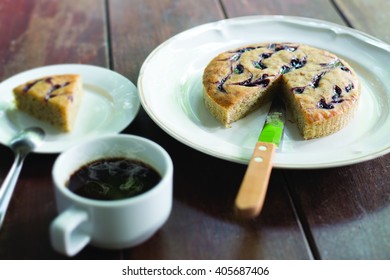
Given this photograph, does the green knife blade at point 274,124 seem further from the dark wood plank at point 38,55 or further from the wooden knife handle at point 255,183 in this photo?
the dark wood plank at point 38,55

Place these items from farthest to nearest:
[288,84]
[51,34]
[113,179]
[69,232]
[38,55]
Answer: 1. [51,34]
2. [38,55]
3. [288,84]
4. [113,179]
5. [69,232]

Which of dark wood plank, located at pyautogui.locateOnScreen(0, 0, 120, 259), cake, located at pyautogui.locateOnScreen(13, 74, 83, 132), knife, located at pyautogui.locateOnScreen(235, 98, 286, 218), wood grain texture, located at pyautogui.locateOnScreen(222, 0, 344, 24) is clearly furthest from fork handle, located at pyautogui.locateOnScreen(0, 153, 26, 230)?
wood grain texture, located at pyautogui.locateOnScreen(222, 0, 344, 24)

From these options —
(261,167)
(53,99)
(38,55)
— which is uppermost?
(261,167)

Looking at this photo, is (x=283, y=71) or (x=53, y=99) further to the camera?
(x=283, y=71)

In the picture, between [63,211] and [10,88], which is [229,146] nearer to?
[63,211]

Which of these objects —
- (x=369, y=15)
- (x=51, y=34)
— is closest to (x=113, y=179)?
(x=51, y=34)

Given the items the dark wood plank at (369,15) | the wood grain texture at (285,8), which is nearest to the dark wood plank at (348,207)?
the dark wood plank at (369,15)

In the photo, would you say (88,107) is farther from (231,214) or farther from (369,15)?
(369,15)
